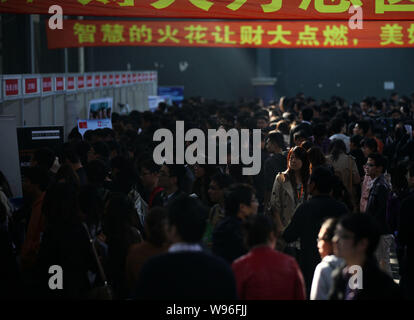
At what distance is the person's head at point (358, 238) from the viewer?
3.78 m

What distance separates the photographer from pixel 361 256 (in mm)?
3773

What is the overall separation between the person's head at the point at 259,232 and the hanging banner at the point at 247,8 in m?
4.79

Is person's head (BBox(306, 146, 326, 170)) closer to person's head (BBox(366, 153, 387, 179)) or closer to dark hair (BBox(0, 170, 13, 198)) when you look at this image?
person's head (BBox(366, 153, 387, 179))

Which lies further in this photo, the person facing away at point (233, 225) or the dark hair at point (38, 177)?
the dark hair at point (38, 177)

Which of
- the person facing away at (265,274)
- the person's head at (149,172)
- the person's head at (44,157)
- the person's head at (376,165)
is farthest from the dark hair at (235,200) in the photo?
the person's head at (44,157)

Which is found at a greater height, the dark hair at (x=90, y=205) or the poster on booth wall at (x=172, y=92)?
the poster on booth wall at (x=172, y=92)

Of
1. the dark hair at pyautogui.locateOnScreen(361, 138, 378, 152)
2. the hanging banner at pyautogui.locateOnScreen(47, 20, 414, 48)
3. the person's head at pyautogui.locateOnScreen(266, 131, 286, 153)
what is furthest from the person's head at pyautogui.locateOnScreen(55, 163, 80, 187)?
the hanging banner at pyautogui.locateOnScreen(47, 20, 414, 48)

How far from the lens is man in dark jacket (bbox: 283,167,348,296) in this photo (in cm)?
544

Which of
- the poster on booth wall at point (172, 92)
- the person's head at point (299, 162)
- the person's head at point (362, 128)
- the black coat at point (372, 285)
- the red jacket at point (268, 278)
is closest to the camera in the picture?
the black coat at point (372, 285)

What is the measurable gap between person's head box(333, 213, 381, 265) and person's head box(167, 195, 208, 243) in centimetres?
74

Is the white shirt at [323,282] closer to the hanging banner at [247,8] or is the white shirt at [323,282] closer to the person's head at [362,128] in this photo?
the hanging banner at [247,8]
